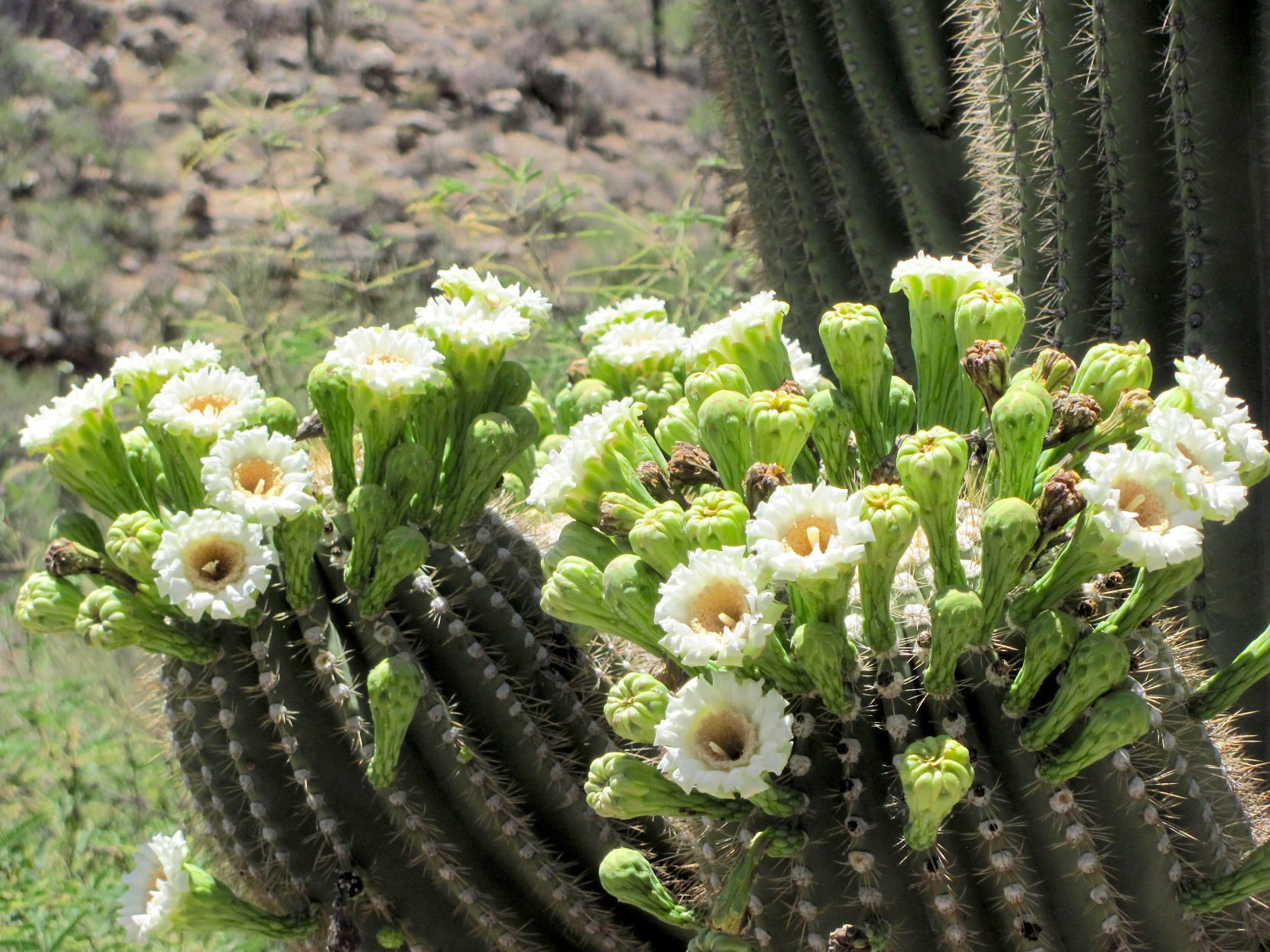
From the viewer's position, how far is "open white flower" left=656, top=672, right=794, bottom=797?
4.20 ft

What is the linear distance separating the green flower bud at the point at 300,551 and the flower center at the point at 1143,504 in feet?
3.36

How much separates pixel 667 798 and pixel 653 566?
10.8 inches

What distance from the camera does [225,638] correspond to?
5.85ft

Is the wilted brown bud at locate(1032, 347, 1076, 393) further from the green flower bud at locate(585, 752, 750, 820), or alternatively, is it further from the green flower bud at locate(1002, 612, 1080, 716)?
the green flower bud at locate(585, 752, 750, 820)

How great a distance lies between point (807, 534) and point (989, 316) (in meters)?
0.46

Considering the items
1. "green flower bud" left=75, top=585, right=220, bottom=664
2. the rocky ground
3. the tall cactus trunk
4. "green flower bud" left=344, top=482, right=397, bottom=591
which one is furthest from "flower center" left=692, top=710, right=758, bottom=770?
the rocky ground

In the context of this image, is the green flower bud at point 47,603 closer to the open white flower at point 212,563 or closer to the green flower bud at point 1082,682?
the open white flower at point 212,563

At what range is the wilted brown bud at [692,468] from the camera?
1565mm

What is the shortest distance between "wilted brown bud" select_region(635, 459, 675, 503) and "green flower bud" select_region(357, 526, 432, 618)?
319 mm

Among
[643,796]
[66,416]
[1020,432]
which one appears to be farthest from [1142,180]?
[66,416]

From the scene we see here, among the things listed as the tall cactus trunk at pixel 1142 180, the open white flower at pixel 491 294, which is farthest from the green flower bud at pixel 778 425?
the tall cactus trunk at pixel 1142 180

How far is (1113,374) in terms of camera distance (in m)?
1.52

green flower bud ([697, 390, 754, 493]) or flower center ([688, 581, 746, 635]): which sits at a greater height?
green flower bud ([697, 390, 754, 493])

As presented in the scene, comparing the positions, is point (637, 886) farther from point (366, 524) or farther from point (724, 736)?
point (366, 524)
